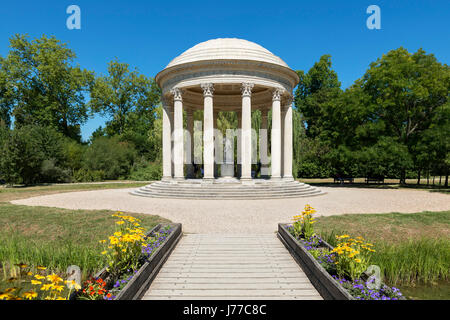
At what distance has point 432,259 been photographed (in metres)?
7.53

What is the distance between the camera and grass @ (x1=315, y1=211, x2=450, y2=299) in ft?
23.5

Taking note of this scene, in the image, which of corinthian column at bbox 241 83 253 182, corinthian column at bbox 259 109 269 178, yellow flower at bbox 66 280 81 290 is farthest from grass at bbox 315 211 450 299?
corinthian column at bbox 259 109 269 178

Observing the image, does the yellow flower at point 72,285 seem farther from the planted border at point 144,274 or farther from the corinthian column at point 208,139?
the corinthian column at point 208,139

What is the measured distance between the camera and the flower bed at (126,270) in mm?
5047

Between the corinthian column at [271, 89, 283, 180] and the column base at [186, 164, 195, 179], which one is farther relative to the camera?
the column base at [186, 164, 195, 179]

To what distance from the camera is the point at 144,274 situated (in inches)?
241

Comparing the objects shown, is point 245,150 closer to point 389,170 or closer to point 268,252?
point 268,252

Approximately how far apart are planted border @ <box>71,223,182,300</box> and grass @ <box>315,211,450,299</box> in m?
5.63

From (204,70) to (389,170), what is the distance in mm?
42780

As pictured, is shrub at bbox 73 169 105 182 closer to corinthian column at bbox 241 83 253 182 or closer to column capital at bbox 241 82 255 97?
corinthian column at bbox 241 83 253 182

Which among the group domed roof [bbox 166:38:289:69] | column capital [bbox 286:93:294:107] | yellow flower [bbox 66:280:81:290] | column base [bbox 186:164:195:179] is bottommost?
yellow flower [bbox 66:280:81:290]

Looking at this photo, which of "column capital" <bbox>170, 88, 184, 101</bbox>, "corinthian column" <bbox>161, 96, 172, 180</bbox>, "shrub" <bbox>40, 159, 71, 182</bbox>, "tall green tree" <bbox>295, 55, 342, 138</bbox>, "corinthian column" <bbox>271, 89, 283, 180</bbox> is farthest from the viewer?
"tall green tree" <bbox>295, 55, 342, 138</bbox>
